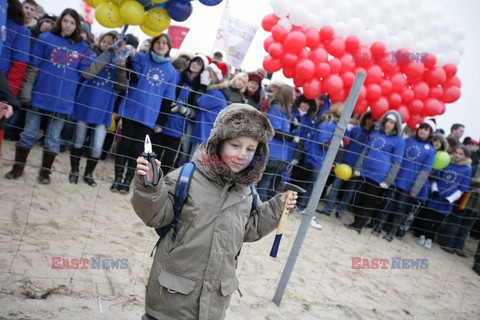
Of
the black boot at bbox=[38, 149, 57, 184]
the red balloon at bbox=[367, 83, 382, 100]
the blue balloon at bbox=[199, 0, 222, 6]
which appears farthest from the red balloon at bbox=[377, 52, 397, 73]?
the black boot at bbox=[38, 149, 57, 184]

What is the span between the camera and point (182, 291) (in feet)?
5.38

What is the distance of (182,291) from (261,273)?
2219mm

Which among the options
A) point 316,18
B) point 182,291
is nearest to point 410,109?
point 316,18

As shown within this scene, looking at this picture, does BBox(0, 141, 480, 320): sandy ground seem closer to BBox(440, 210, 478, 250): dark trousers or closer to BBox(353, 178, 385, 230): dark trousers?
BBox(353, 178, 385, 230): dark trousers

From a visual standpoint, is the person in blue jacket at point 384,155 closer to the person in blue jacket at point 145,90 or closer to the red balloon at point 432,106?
the red balloon at point 432,106

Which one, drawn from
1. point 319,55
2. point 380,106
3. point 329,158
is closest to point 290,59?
point 319,55

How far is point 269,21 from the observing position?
555cm

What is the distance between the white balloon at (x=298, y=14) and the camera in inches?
198

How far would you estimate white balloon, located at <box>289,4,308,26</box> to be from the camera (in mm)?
5023

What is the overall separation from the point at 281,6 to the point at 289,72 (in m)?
0.94

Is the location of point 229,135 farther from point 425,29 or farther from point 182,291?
point 425,29

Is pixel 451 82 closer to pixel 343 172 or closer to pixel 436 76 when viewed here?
pixel 436 76

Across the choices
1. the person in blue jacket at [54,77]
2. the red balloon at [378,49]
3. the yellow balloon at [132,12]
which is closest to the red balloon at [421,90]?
the red balloon at [378,49]

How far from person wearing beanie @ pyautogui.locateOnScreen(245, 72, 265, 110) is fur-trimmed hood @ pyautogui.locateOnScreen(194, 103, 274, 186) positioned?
3.54 metres
